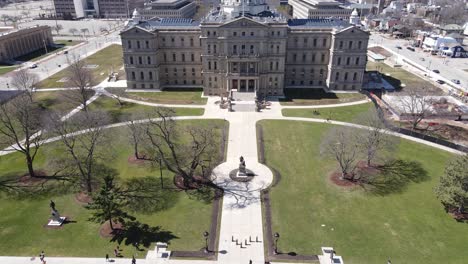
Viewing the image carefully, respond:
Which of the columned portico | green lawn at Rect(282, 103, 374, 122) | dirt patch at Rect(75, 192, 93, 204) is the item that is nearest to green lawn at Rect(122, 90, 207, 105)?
the columned portico

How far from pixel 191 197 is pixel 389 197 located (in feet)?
107

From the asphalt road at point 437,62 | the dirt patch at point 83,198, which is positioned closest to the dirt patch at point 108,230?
the dirt patch at point 83,198

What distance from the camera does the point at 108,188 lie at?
4419 centimetres

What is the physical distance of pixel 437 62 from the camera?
135 meters

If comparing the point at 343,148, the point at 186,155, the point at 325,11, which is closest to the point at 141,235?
the point at 186,155

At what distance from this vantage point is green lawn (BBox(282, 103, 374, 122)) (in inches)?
3302

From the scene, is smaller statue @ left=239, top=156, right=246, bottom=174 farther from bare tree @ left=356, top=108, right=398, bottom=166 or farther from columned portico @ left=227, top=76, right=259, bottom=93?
columned portico @ left=227, top=76, right=259, bottom=93

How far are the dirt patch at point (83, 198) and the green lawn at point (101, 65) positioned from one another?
5673cm

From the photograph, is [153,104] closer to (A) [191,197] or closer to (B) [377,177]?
(A) [191,197]

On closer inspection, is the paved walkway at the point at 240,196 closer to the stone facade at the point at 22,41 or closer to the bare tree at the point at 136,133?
the bare tree at the point at 136,133

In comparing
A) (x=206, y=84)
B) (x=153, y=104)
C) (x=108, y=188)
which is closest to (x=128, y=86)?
(x=153, y=104)

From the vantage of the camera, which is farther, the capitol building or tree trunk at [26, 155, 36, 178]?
the capitol building

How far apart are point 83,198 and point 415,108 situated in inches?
3161

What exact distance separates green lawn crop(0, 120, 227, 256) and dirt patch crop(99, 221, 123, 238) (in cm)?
63
